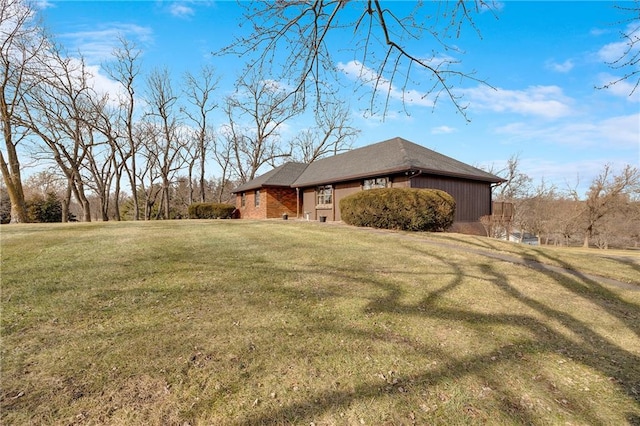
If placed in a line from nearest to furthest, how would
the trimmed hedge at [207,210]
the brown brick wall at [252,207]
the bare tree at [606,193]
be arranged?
the bare tree at [606,193]
the brown brick wall at [252,207]
the trimmed hedge at [207,210]

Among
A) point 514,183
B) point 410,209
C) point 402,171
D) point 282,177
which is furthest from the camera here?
point 514,183

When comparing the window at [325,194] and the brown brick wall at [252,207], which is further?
the brown brick wall at [252,207]

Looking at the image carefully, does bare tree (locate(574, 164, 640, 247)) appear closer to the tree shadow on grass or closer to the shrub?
the tree shadow on grass

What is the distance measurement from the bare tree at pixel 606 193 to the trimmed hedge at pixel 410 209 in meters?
20.0

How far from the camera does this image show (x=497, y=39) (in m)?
4.43

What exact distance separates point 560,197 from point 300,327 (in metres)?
34.7

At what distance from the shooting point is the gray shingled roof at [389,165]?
1486 cm

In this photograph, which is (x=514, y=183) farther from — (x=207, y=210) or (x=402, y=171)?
(x=207, y=210)

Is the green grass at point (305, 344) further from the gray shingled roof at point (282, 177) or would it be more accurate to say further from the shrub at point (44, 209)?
the shrub at point (44, 209)

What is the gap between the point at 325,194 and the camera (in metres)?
20.0

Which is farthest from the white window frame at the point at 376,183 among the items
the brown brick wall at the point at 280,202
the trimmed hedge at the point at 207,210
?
the trimmed hedge at the point at 207,210

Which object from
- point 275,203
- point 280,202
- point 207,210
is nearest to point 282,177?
→ point 280,202

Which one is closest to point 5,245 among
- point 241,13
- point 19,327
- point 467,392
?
point 19,327

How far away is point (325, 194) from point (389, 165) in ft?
18.9
